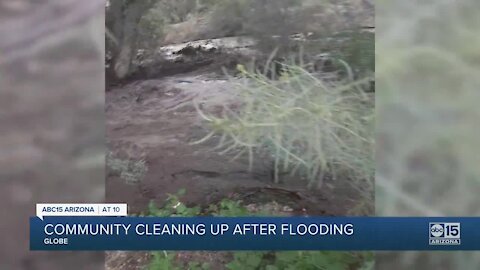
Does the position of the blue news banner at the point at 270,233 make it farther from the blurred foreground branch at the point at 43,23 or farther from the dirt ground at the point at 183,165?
the blurred foreground branch at the point at 43,23

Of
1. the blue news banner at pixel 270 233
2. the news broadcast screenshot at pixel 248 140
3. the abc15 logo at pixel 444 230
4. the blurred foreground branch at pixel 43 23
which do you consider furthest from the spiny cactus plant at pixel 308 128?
the blurred foreground branch at pixel 43 23

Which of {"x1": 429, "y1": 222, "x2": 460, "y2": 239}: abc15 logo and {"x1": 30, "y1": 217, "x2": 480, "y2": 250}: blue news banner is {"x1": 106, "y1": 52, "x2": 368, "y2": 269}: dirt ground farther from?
{"x1": 429, "y1": 222, "x2": 460, "y2": 239}: abc15 logo

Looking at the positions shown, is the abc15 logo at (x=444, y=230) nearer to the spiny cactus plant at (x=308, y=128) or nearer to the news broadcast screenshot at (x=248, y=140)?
the news broadcast screenshot at (x=248, y=140)

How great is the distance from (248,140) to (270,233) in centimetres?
46

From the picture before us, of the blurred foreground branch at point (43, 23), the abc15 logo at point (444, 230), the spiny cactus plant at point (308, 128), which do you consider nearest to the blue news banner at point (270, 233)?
the abc15 logo at point (444, 230)

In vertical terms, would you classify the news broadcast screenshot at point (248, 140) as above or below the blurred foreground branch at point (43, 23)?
below

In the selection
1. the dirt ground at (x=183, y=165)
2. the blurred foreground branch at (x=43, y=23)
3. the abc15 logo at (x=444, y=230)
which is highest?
the blurred foreground branch at (x=43, y=23)

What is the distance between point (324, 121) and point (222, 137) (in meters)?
0.50

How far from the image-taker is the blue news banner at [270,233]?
9.84ft

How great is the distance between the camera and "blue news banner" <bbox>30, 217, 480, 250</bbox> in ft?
9.84

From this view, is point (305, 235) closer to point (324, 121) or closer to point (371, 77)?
point (324, 121)

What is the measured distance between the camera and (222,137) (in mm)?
3053

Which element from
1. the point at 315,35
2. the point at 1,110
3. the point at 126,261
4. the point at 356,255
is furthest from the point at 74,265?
the point at 315,35

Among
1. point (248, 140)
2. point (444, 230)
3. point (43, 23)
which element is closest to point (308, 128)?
point (248, 140)
